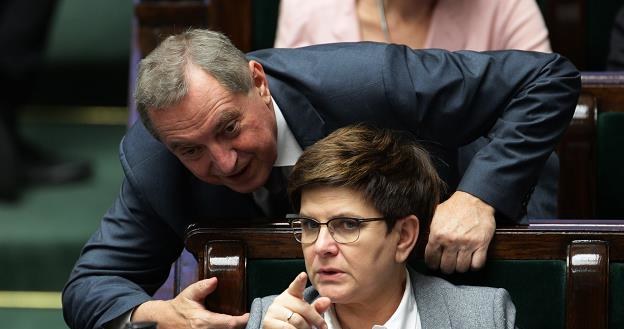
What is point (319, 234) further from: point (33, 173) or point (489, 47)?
point (33, 173)

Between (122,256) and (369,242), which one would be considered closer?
(369,242)

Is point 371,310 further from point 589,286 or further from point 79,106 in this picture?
point 79,106

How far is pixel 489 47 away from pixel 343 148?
67 centimetres

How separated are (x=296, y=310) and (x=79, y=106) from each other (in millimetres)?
2578

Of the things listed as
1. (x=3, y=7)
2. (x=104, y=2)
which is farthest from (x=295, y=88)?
(x=104, y=2)

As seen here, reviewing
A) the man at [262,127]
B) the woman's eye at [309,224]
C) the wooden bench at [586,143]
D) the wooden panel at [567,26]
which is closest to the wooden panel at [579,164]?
the wooden bench at [586,143]

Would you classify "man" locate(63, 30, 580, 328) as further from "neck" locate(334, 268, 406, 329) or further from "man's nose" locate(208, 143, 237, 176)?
"neck" locate(334, 268, 406, 329)

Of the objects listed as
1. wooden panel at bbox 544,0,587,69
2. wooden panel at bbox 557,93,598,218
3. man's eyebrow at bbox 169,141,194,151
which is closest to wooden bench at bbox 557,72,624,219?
wooden panel at bbox 557,93,598,218

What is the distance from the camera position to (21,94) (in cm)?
371

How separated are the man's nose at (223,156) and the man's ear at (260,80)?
82mm

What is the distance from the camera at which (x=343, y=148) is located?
1338 mm

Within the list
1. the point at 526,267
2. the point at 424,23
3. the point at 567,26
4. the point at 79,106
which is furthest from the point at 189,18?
the point at 79,106

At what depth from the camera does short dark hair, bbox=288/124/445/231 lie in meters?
1.31

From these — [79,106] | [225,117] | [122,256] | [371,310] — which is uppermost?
[225,117]
